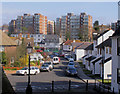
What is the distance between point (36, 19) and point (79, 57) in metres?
75.7

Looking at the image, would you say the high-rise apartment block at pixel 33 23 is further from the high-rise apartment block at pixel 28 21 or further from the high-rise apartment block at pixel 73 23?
the high-rise apartment block at pixel 73 23

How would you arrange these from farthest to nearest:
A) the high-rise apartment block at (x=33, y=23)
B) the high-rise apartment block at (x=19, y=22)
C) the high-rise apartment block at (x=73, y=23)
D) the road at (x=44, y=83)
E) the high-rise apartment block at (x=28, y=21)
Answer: the high-rise apartment block at (x=19, y=22) → the high-rise apartment block at (x=28, y=21) → the high-rise apartment block at (x=33, y=23) → the high-rise apartment block at (x=73, y=23) → the road at (x=44, y=83)

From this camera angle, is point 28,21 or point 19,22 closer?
point 28,21

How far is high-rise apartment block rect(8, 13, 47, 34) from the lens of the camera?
132 m

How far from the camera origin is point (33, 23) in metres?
135

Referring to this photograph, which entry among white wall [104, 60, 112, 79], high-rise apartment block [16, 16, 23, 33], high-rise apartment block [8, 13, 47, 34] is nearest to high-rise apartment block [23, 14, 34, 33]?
high-rise apartment block [8, 13, 47, 34]

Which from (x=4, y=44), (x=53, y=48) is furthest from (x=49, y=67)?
(x=53, y=48)

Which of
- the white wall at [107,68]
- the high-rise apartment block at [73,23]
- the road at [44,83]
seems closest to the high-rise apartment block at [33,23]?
the high-rise apartment block at [73,23]

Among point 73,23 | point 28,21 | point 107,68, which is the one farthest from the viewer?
point 28,21

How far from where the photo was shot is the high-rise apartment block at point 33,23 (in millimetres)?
132125

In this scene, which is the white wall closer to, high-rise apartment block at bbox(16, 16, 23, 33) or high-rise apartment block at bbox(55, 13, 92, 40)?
high-rise apartment block at bbox(55, 13, 92, 40)

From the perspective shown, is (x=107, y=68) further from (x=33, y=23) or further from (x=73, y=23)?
(x=33, y=23)

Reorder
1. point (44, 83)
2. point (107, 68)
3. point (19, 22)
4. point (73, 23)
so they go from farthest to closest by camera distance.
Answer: point (19, 22) → point (73, 23) → point (107, 68) → point (44, 83)

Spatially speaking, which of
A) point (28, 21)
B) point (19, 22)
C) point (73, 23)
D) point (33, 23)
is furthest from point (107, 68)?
point (19, 22)
